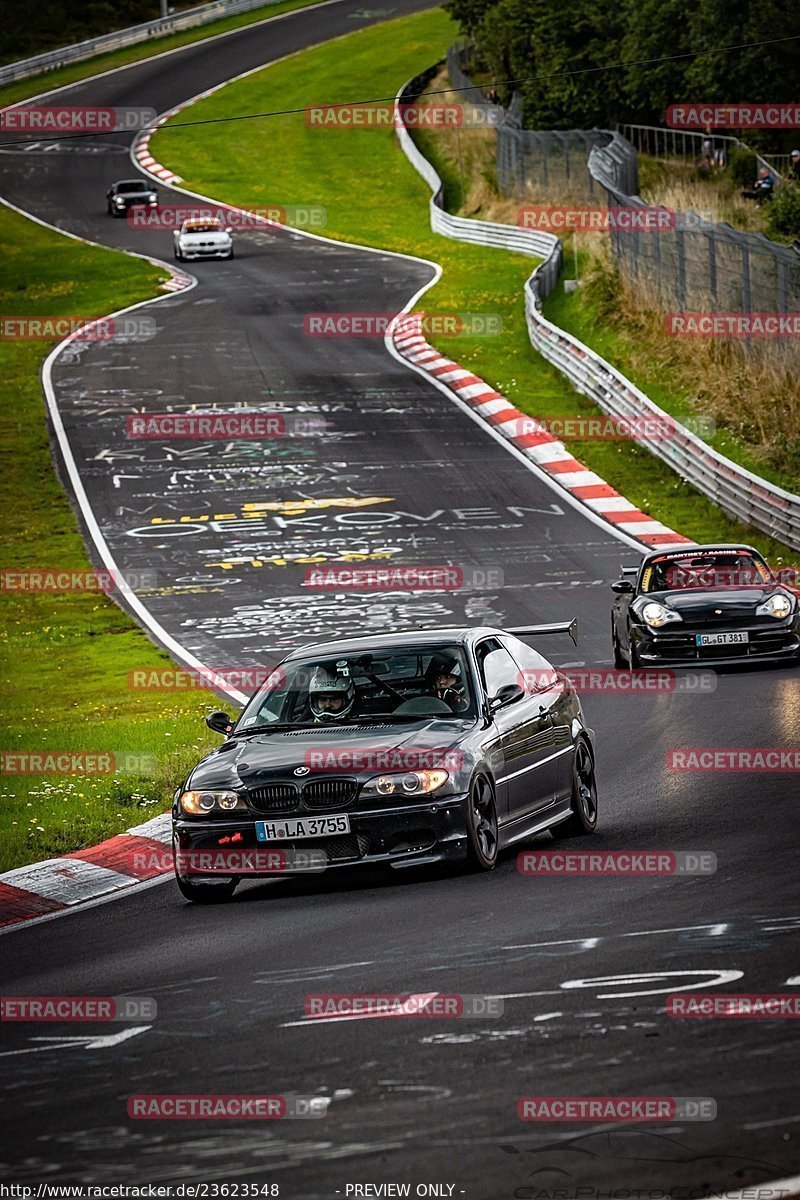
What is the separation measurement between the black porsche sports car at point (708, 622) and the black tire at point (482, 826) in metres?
8.88

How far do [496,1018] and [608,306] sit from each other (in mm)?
35161

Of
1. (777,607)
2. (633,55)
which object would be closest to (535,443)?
(777,607)

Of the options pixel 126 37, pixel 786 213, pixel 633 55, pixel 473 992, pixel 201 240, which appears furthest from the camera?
pixel 126 37

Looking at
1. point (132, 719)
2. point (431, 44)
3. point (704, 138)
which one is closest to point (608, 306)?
point (704, 138)

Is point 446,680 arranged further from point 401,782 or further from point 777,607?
point 777,607

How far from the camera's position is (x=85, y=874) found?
1191 cm

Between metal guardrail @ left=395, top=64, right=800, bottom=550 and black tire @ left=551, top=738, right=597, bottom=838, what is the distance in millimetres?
13417

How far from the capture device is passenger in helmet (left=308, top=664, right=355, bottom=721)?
11.7 m

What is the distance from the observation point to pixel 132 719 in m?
18.6

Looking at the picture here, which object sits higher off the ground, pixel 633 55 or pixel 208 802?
pixel 208 802

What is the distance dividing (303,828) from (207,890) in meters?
0.70

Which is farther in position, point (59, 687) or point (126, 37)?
point (126, 37)

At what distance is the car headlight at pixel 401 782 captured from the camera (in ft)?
34.7

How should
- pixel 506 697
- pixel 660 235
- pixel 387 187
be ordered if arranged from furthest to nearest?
pixel 387 187 < pixel 660 235 < pixel 506 697
